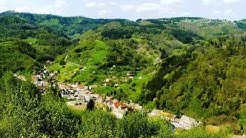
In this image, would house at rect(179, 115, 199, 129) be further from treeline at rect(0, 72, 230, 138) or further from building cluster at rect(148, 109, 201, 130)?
treeline at rect(0, 72, 230, 138)

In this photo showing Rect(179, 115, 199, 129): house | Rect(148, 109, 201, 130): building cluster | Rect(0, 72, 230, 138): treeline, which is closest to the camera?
Rect(0, 72, 230, 138): treeline

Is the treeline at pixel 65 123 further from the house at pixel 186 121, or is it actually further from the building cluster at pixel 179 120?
the house at pixel 186 121

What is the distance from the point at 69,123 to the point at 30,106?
1319 cm

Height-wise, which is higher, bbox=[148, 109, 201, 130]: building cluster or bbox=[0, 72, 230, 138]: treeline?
bbox=[0, 72, 230, 138]: treeline

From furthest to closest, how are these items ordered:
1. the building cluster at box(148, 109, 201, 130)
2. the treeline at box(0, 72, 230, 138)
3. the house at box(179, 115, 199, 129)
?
the house at box(179, 115, 199, 129) → the building cluster at box(148, 109, 201, 130) → the treeline at box(0, 72, 230, 138)

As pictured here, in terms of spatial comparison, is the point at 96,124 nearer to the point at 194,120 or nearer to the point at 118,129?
the point at 118,129

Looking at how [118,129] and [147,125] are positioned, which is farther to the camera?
[147,125]

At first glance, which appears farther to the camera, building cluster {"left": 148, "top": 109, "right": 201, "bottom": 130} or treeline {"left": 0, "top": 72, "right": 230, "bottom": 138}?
building cluster {"left": 148, "top": 109, "right": 201, "bottom": 130}

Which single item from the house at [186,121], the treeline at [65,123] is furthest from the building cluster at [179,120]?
the treeline at [65,123]

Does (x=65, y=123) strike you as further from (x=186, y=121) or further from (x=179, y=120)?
Result: (x=179, y=120)

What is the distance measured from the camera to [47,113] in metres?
104

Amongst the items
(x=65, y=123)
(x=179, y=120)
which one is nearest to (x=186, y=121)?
(x=179, y=120)

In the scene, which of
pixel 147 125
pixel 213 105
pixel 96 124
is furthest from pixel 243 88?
pixel 96 124

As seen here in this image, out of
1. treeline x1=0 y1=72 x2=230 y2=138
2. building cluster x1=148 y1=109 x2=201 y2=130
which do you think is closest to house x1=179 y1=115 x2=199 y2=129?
building cluster x1=148 y1=109 x2=201 y2=130
